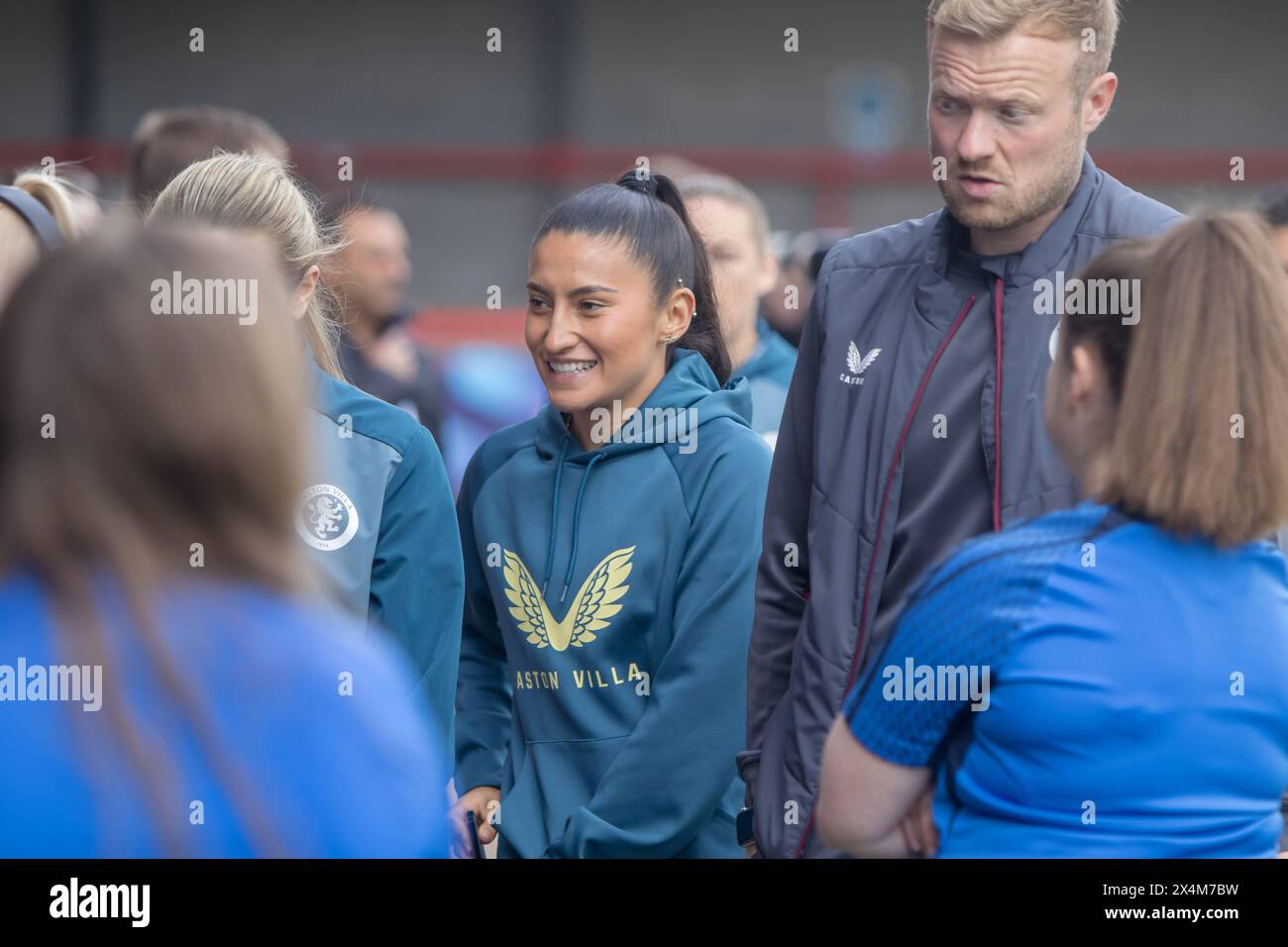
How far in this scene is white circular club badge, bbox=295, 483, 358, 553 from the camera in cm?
A: 234

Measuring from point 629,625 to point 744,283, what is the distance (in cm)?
177

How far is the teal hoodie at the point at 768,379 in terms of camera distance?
3936 mm

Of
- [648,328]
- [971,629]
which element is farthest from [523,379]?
[971,629]

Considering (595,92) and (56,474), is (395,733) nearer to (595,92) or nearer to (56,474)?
(56,474)

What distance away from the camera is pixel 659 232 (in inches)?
109

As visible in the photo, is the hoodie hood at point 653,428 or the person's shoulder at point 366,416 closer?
the person's shoulder at point 366,416

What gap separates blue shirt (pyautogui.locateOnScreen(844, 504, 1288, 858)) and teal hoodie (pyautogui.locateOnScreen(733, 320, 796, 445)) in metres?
2.22

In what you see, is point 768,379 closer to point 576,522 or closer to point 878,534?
point 576,522

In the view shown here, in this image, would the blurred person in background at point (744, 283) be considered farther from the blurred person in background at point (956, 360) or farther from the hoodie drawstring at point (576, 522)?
the blurred person in background at point (956, 360)

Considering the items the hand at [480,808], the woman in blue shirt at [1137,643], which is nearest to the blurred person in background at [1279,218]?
the woman in blue shirt at [1137,643]

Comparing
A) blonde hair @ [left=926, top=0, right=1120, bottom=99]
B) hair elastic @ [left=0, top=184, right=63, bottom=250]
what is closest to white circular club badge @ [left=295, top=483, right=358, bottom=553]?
hair elastic @ [left=0, top=184, right=63, bottom=250]

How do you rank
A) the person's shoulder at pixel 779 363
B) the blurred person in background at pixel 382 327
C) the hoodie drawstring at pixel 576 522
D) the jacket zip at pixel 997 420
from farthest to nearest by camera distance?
1. the blurred person in background at pixel 382 327
2. the person's shoulder at pixel 779 363
3. the hoodie drawstring at pixel 576 522
4. the jacket zip at pixel 997 420

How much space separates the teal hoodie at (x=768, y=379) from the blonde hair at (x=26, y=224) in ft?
5.59

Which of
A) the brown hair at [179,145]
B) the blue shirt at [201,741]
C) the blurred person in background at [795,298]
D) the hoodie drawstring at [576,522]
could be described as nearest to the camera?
the blue shirt at [201,741]
